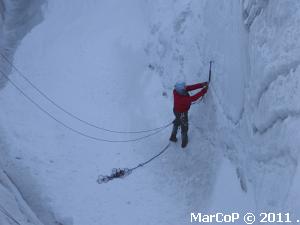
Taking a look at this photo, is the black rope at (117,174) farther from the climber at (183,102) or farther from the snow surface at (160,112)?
the climber at (183,102)

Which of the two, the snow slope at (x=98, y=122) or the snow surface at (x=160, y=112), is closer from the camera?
the snow surface at (x=160, y=112)

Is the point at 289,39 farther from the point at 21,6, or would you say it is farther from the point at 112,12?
the point at 21,6

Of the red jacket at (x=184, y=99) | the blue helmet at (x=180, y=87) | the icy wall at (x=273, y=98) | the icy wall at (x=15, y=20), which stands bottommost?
the icy wall at (x=273, y=98)

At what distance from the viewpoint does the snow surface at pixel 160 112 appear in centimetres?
816

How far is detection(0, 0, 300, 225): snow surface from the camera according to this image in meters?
8.16

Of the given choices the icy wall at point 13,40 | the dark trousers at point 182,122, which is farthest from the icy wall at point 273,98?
the icy wall at point 13,40

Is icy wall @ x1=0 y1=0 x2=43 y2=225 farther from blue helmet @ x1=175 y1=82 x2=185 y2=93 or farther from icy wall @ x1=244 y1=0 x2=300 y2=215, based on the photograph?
icy wall @ x1=244 y1=0 x2=300 y2=215

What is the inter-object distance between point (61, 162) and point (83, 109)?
2213 mm

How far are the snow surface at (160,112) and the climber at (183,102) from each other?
1.06 ft

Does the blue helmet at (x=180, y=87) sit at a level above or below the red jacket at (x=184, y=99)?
above

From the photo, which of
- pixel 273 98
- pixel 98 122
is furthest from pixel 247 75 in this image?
pixel 98 122

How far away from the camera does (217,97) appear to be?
1120cm

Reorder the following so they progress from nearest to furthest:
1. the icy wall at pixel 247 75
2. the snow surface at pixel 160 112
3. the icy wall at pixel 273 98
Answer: the icy wall at pixel 273 98
the icy wall at pixel 247 75
the snow surface at pixel 160 112

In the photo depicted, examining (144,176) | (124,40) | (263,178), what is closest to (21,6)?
(124,40)
